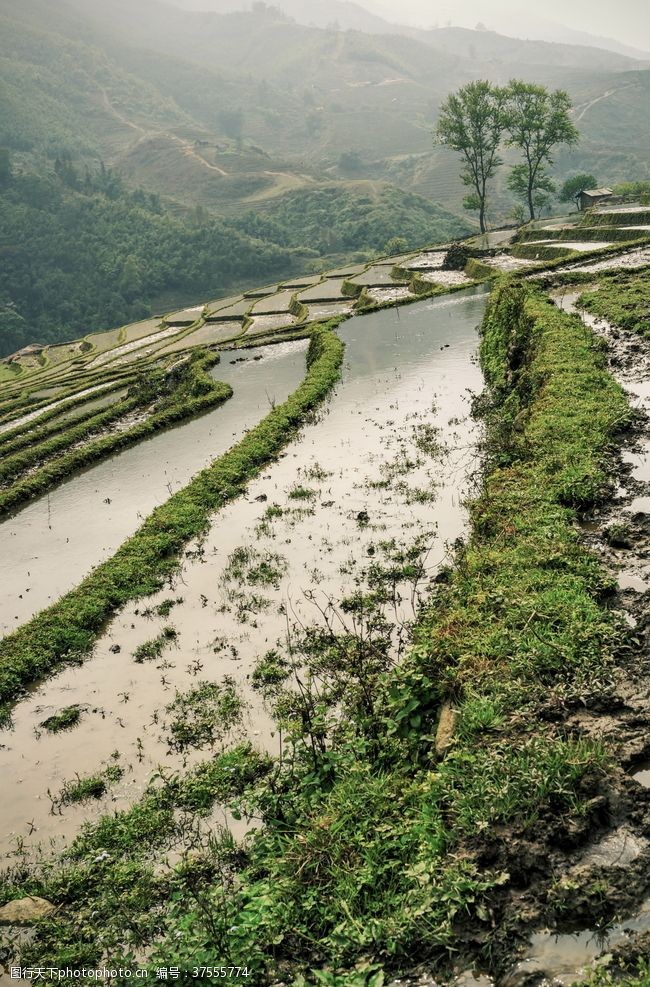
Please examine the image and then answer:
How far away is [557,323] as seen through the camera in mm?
16125

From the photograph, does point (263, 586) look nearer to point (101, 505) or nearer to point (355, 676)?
point (355, 676)

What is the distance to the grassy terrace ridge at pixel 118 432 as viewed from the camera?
16.4 metres

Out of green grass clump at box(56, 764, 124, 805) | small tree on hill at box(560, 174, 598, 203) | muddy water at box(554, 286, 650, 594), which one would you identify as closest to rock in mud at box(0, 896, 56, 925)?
green grass clump at box(56, 764, 124, 805)

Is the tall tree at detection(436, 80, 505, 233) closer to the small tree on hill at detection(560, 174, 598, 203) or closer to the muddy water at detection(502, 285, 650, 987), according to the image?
the small tree on hill at detection(560, 174, 598, 203)

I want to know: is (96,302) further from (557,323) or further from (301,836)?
(301,836)

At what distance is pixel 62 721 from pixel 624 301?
1743 centimetres

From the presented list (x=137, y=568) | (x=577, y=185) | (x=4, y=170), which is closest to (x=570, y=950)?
(x=137, y=568)

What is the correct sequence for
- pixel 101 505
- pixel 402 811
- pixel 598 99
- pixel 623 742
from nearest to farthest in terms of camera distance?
pixel 623 742 → pixel 402 811 → pixel 101 505 → pixel 598 99

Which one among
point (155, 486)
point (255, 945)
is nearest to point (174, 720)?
point (255, 945)

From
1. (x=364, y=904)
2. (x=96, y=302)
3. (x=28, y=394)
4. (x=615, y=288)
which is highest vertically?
(x=96, y=302)

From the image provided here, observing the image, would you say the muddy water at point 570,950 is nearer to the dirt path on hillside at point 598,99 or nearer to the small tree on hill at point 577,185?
the small tree on hill at point 577,185

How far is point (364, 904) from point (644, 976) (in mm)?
1725

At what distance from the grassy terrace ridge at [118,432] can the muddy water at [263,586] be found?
5.46 metres

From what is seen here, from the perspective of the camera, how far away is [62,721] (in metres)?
7.61
